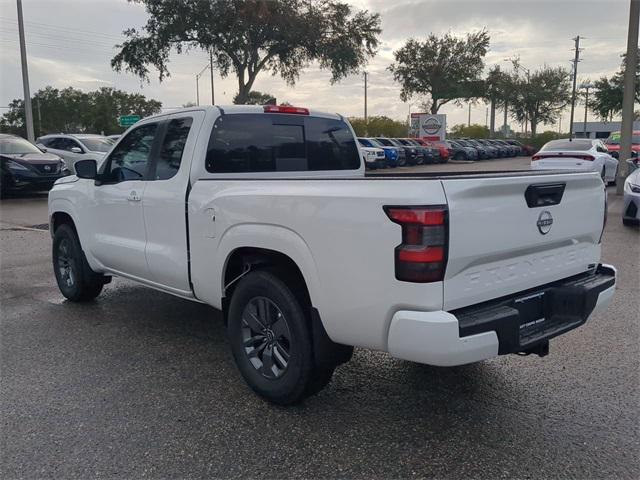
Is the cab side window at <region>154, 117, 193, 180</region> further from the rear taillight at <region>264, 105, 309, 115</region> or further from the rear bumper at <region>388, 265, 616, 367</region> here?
the rear bumper at <region>388, 265, 616, 367</region>

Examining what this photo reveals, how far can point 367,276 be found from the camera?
2896 millimetres

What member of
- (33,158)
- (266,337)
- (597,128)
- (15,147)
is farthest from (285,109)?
(597,128)

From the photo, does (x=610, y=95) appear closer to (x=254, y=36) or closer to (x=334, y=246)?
(x=254, y=36)

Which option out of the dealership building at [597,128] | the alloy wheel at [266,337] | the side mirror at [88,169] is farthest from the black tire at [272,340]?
the dealership building at [597,128]

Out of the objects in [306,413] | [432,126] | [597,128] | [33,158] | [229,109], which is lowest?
[306,413]

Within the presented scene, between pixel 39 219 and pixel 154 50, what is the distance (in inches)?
828

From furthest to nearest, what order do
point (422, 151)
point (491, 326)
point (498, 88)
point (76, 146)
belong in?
point (498, 88), point (422, 151), point (76, 146), point (491, 326)

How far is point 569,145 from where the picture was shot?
16.6 m

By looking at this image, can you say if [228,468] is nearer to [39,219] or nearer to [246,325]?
[246,325]

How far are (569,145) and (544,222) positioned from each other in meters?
14.9

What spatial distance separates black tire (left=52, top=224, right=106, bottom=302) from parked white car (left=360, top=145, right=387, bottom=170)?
21.6m

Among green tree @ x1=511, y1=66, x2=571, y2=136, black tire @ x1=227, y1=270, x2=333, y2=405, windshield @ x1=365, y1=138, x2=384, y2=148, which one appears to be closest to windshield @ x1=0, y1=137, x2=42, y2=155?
black tire @ x1=227, y1=270, x2=333, y2=405

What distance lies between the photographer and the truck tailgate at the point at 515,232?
2.81 metres

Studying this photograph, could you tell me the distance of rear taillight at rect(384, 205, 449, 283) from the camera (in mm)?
2707
